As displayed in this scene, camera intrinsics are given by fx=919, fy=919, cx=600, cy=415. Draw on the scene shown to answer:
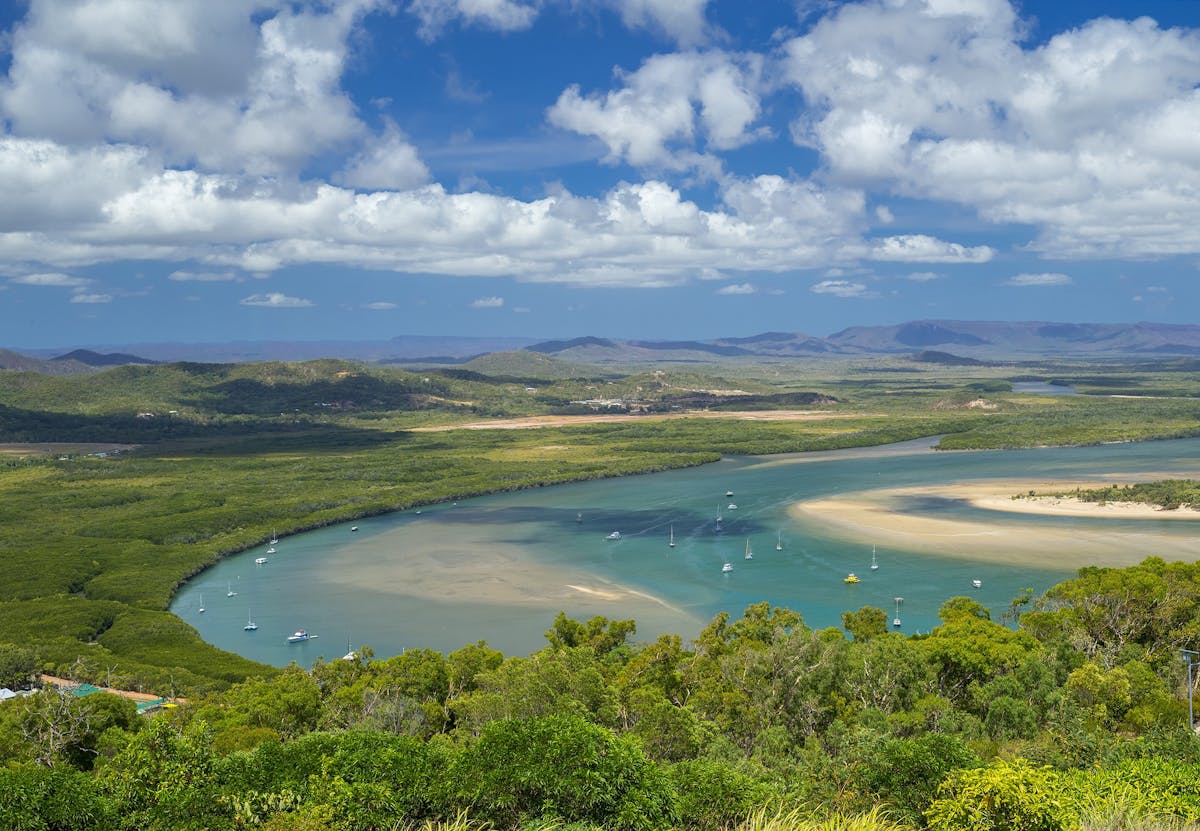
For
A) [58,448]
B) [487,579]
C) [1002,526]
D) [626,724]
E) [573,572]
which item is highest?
[58,448]

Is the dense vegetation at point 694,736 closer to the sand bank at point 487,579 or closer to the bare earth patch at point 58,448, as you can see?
the sand bank at point 487,579

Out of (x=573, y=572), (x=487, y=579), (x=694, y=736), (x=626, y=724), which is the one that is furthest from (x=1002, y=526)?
(x=694, y=736)

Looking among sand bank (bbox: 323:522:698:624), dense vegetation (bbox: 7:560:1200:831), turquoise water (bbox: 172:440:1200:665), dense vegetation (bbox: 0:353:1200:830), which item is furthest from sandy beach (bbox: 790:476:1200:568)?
sand bank (bbox: 323:522:698:624)

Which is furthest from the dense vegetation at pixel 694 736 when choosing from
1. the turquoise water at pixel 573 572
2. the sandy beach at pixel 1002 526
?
the sandy beach at pixel 1002 526

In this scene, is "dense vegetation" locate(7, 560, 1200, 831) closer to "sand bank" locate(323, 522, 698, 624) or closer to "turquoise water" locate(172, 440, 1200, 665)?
"turquoise water" locate(172, 440, 1200, 665)

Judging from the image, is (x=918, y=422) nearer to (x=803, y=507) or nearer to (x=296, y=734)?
(x=803, y=507)

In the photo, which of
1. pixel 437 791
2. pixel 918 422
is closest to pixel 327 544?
pixel 437 791

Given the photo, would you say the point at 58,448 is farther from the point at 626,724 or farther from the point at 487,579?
the point at 626,724
